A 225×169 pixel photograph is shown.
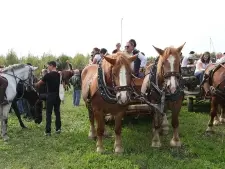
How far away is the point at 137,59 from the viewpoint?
8562 millimetres

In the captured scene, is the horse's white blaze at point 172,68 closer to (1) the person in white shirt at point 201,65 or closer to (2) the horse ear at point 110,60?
(2) the horse ear at point 110,60

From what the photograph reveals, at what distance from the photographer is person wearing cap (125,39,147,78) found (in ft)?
27.0

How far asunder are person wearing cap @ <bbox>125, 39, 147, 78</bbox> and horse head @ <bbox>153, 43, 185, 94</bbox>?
65.5 inches

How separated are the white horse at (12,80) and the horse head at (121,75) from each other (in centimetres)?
341

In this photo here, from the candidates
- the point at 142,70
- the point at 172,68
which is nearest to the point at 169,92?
the point at 172,68

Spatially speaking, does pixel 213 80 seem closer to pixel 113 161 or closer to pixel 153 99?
pixel 153 99

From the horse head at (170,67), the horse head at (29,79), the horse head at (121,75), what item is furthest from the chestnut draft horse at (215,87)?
the horse head at (29,79)

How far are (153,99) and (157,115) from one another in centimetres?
38

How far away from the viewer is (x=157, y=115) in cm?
728

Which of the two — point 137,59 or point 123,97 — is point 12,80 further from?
point 123,97

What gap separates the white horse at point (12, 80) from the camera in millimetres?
8500

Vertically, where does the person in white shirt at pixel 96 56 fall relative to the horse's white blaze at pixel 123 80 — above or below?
above

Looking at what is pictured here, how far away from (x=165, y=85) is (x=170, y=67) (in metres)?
0.42

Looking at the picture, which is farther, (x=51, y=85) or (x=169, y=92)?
(x=51, y=85)
